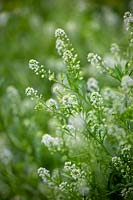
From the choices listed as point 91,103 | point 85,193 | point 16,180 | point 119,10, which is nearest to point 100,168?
point 85,193

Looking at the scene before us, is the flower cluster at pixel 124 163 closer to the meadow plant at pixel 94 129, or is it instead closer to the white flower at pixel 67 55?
the meadow plant at pixel 94 129

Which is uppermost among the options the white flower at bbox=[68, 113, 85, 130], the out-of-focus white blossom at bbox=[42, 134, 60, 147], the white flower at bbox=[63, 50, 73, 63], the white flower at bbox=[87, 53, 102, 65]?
the white flower at bbox=[63, 50, 73, 63]

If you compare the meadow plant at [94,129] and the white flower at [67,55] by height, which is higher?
the white flower at [67,55]

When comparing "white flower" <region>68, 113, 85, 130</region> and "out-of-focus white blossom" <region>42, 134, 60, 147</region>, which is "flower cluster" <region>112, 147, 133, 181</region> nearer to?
"white flower" <region>68, 113, 85, 130</region>

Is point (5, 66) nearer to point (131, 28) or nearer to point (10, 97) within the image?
point (10, 97)

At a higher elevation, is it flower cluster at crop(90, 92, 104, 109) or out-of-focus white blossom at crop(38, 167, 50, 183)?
flower cluster at crop(90, 92, 104, 109)

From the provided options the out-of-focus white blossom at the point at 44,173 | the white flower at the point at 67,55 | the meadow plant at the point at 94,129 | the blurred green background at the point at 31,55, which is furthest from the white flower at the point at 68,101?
the blurred green background at the point at 31,55

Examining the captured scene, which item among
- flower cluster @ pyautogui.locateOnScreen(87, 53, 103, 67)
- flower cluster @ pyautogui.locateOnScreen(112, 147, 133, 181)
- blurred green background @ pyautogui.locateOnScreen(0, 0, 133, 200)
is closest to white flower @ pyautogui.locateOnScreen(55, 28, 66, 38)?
flower cluster @ pyautogui.locateOnScreen(87, 53, 103, 67)

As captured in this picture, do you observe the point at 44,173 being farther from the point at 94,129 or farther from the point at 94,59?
the point at 94,59
